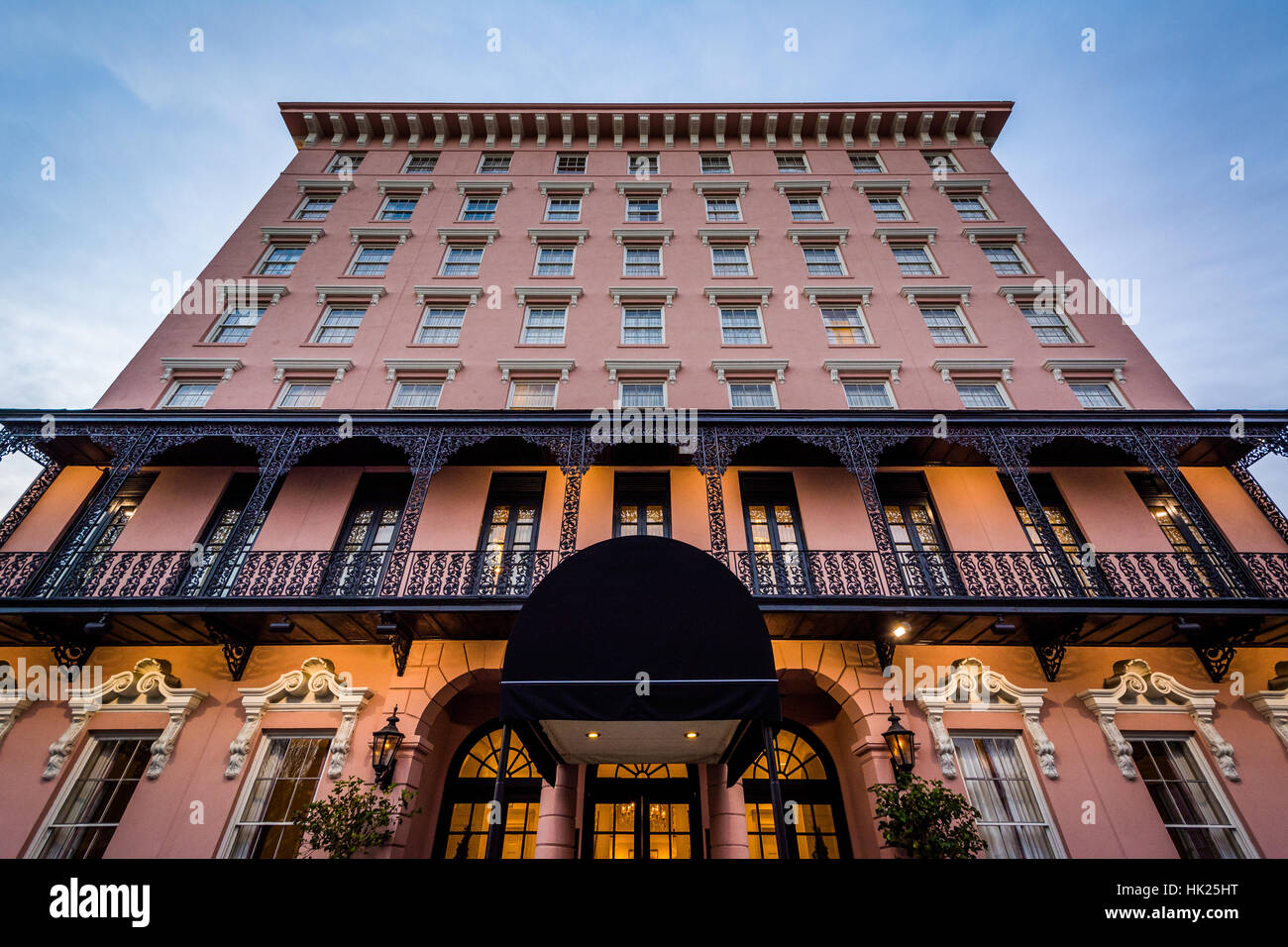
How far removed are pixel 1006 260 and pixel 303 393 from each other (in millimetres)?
19831

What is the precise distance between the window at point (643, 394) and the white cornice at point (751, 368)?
1.43 metres

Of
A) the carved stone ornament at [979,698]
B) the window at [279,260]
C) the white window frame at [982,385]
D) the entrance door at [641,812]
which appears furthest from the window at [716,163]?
the entrance door at [641,812]

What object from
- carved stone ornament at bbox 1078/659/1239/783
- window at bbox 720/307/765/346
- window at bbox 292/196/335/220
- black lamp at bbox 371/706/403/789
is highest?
window at bbox 292/196/335/220

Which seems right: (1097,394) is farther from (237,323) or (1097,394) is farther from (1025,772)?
(237,323)

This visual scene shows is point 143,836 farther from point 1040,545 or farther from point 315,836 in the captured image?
point 1040,545

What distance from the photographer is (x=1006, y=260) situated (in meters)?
15.8

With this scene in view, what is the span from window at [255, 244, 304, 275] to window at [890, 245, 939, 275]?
17.9 m

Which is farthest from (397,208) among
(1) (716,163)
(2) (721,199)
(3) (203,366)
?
(1) (716,163)

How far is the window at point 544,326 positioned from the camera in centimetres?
1391

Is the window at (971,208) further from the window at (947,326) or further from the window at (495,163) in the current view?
the window at (495,163)

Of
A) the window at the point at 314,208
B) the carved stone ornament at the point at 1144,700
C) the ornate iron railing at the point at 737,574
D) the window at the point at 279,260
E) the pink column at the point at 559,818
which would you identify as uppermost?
the window at the point at 314,208

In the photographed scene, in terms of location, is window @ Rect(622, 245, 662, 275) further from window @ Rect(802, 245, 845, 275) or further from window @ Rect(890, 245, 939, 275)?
window @ Rect(890, 245, 939, 275)

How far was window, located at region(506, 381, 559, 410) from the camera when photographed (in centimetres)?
1256

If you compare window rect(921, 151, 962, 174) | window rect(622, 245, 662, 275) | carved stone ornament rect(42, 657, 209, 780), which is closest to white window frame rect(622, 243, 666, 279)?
window rect(622, 245, 662, 275)
